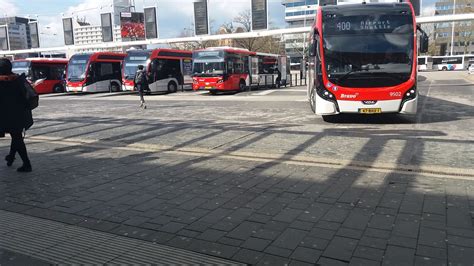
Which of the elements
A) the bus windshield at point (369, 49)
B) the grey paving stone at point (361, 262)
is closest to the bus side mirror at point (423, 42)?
the bus windshield at point (369, 49)

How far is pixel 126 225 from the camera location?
4207 millimetres

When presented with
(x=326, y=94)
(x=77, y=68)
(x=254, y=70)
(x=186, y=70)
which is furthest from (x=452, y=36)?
(x=326, y=94)

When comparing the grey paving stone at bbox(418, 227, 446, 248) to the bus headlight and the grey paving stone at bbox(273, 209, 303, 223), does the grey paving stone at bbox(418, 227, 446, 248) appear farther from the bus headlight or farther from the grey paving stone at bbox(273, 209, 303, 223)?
the bus headlight

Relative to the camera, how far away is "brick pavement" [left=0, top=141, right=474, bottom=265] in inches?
139

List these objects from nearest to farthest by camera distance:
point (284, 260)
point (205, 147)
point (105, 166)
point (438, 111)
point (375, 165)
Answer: point (284, 260)
point (375, 165)
point (105, 166)
point (205, 147)
point (438, 111)

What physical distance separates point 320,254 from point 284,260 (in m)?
0.33

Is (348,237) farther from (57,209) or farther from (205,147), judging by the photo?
(205,147)

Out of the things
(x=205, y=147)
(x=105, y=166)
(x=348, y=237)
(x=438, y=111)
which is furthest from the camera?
(x=438, y=111)

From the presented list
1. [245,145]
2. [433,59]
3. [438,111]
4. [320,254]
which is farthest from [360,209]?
[433,59]

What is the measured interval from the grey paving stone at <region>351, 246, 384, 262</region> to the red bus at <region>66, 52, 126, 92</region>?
29.6 m

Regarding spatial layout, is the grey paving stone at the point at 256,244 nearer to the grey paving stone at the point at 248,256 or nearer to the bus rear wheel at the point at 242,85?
the grey paving stone at the point at 248,256

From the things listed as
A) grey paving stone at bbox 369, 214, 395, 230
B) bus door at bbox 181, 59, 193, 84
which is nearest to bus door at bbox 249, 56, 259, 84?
bus door at bbox 181, 59, 193, 84

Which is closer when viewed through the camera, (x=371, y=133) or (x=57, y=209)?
(x=57, y=209)

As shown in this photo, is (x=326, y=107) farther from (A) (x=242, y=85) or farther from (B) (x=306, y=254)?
(A) (x=242, y=85)
